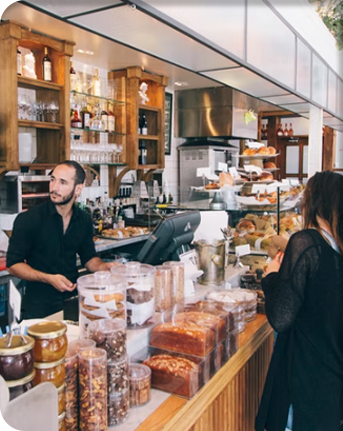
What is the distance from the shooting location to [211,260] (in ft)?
7.54

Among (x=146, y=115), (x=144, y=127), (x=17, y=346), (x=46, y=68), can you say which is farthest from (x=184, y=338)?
(x=146, y=115)

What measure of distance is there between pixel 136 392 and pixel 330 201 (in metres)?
1.02

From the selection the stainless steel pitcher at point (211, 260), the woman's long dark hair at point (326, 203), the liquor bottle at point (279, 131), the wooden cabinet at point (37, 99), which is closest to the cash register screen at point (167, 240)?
the stainless steel pitcher at point (211, 260)

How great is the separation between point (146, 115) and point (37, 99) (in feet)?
6.17

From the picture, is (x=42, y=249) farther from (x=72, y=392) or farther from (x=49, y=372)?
(x=49, y=372)

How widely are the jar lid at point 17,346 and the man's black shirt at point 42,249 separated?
65.1 inches

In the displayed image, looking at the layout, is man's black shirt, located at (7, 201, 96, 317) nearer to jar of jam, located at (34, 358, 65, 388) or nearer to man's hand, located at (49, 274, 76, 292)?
man's hand, located at (49, 274, 76, 292)

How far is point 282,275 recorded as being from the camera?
64.5 inches

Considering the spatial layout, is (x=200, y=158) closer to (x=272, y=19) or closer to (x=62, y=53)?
(x=62, y=53)

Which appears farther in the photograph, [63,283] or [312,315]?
[63,283]

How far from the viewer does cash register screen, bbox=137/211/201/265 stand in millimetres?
2037

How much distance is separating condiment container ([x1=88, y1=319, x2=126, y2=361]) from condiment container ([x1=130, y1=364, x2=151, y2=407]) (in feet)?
0.41

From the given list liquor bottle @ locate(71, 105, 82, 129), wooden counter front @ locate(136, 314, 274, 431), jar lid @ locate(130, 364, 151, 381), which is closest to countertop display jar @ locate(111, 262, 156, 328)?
jar lid @ locate(130, 364, 151, 381)

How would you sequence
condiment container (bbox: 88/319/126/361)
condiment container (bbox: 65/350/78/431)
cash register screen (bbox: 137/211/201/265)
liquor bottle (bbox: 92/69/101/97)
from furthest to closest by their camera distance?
1. liquor bottle (bbox: 92/69/101/97)
2. cash register screen (bbox: 137/211/201/265)
3. condiment container (bbox: 88/319/126/361)
4. condiment container (bbox: 65/350/78/431)
